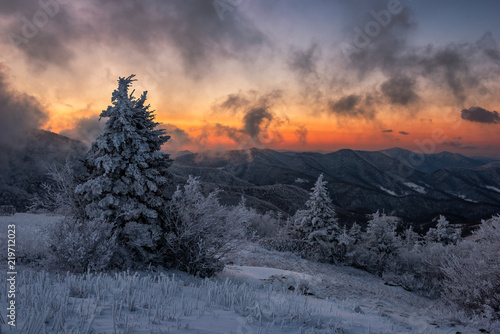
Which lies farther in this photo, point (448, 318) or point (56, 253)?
point (56, 253)

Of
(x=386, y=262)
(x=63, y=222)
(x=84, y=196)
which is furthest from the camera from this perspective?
(x=386, y=262)

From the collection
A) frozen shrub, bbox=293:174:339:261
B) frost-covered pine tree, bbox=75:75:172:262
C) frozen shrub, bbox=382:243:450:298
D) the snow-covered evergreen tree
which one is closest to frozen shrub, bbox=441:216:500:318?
frozen shrub, bbox=382:243:450:298

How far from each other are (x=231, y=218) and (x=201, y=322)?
6.30m

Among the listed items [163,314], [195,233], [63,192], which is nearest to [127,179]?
[63,192]

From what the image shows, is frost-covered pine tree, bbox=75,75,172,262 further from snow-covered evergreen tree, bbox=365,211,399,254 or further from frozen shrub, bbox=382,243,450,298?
snow-covered evergreen tree, bbox=365,211,399,254

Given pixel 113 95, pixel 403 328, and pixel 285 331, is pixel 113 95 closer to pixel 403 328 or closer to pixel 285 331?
pixel 285 331

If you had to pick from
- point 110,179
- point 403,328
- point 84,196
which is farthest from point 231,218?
point 403,328

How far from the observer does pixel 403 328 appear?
216 inches

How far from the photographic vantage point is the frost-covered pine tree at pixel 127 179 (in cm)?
903

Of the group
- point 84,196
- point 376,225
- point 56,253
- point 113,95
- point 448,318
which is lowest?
point 376,225

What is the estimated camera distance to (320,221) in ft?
85.1

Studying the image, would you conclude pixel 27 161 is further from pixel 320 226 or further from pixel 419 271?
pixel 419 271

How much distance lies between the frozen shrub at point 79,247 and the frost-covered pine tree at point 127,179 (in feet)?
2.67

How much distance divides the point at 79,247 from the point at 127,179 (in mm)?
2835
